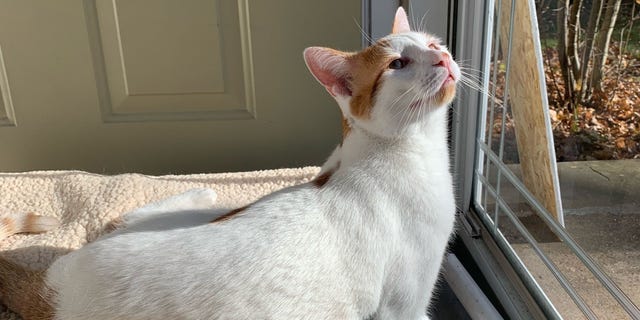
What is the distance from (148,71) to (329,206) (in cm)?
93

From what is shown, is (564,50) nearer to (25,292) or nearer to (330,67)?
(330,67)

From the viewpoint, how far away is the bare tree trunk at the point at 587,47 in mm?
949

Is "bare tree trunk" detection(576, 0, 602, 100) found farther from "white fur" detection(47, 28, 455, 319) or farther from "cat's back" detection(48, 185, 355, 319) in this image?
"cat's back" detection(48, 185, 355, 319)

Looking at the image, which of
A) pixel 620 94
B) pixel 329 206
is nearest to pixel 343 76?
pixel 329 206

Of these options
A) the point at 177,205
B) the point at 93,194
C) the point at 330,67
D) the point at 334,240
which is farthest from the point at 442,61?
the point at 93,194

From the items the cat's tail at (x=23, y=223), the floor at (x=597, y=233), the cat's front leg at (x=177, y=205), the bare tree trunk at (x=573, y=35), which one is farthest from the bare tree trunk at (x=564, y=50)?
the cat's tail at (x=23, y=223)

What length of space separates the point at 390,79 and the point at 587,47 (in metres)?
0.33

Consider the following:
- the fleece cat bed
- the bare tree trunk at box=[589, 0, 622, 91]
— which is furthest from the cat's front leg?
the bare tree trunk at box=[589, 0, 622, 91]

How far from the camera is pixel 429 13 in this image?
1.42 meters

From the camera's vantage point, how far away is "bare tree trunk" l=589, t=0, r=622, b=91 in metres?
0.90

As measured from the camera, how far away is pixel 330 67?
989 millimetres

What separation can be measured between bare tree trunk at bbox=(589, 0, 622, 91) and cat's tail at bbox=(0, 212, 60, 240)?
1.16 meters

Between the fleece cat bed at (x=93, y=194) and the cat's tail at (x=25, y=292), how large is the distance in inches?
6.7

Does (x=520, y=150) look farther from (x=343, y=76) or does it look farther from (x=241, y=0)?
(x=241, y=0)
